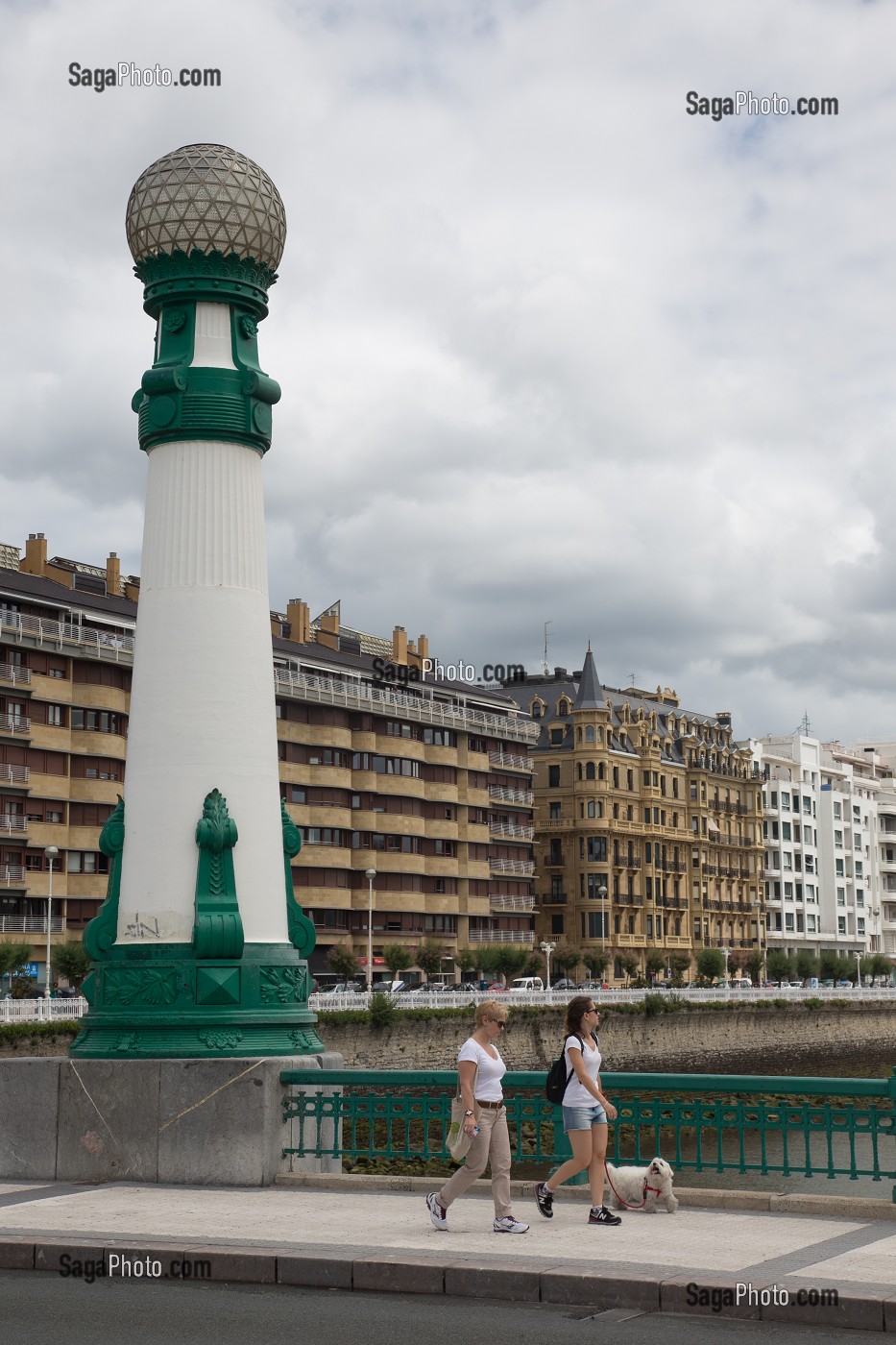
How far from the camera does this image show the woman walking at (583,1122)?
13062 millimetres

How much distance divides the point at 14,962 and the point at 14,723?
1543 centimetres

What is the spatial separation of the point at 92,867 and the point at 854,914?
91855 millimetres

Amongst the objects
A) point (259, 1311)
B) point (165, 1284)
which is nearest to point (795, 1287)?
point (259, 1311)

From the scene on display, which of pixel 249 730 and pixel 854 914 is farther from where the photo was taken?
pixel 854 914

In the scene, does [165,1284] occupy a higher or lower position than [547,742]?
lower

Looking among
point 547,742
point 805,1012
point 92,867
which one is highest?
point 547,742

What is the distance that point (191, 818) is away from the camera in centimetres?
1662

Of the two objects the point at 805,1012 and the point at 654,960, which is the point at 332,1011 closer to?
the point at 805,1012

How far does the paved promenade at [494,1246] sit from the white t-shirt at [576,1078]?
0.93 meters

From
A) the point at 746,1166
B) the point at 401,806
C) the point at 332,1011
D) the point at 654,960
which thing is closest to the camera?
the point at 746,1166

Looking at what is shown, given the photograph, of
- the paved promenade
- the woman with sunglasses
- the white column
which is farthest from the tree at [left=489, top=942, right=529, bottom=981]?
the woman with sunglasses

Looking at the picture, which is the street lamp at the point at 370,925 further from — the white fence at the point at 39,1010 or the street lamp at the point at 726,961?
the white fence at the point at 39,1010

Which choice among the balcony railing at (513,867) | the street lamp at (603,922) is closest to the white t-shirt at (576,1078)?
the balcony railing at (513,867)

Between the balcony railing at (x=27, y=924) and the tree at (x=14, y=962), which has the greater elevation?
the balcony railing at (x=27, y=924)
